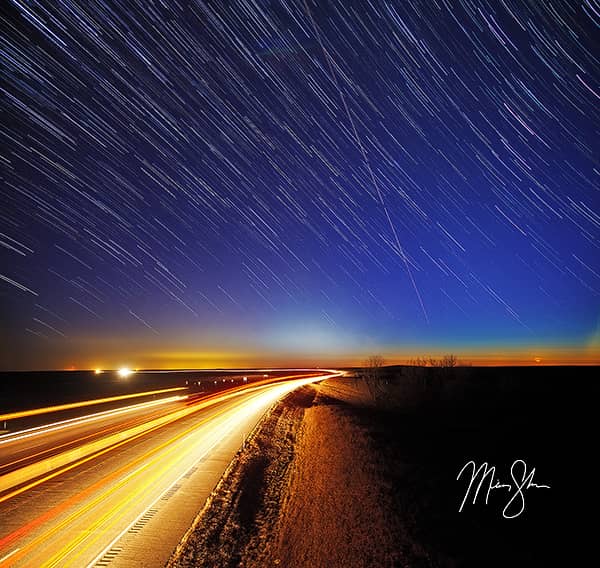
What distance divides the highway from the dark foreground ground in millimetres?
754

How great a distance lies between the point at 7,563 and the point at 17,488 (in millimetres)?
5127

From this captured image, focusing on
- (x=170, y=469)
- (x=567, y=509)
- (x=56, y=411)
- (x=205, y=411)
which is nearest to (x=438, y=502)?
(x=567, y=509)

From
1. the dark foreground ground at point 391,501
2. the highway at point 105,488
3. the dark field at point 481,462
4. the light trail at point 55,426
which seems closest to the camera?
the highway at point 105,488

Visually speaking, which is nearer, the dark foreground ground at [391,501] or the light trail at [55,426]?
the dark foreground ground at [391,501]

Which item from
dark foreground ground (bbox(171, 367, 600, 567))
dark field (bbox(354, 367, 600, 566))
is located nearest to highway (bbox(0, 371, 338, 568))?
dark foreground ground (bbox(171, 367, 600, 567))

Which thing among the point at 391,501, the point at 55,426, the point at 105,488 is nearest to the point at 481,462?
the point at 391,501

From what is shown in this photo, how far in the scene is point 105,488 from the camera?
37.9 ft

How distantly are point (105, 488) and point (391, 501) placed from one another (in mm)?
Answer: 7817

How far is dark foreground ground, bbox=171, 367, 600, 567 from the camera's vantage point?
880cm

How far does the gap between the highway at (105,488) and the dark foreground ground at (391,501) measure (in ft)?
2.47

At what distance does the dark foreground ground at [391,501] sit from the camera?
28.9 feet

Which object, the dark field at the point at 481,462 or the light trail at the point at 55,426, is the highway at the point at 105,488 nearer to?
the light trail at the point at 55,426

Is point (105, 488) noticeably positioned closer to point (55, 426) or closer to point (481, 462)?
point (481, 462)

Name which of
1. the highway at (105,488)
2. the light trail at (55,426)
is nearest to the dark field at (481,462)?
the highway at (105,488)
